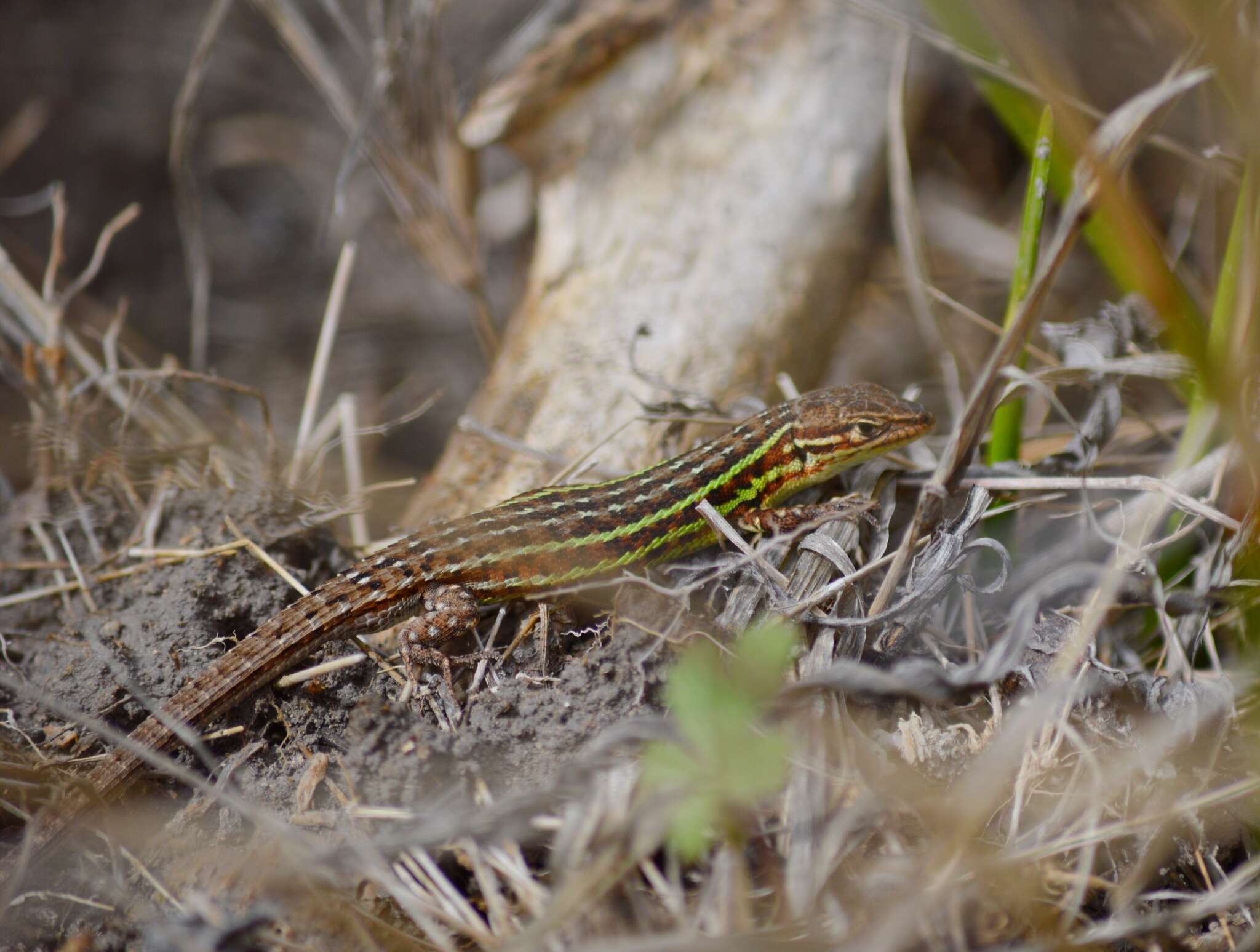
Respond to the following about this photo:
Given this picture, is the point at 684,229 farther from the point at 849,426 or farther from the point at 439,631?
the point at 439,631

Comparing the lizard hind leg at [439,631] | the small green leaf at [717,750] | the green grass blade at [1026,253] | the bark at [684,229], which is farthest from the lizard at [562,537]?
the small green leaf at [717,750]

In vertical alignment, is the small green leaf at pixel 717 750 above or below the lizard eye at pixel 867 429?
above

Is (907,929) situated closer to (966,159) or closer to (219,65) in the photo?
(966,159)

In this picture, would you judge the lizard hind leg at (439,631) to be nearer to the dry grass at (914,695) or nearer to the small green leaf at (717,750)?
the dry grass at (914,695)

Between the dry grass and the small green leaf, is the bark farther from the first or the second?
the small green leaf

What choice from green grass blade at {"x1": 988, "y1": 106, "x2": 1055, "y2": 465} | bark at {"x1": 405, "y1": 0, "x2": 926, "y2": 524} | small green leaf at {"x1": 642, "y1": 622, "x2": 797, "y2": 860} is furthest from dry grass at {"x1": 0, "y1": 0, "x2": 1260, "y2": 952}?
bark at {"x1": 405, "y1": 0, "x2": 926, "y2": 524}

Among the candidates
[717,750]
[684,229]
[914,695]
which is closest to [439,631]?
[717,750]

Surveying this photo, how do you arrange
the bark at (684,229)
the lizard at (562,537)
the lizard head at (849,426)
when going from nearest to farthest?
the lizard at (562,537) < the lizard head at (849,426) < the bark at (684,229)
